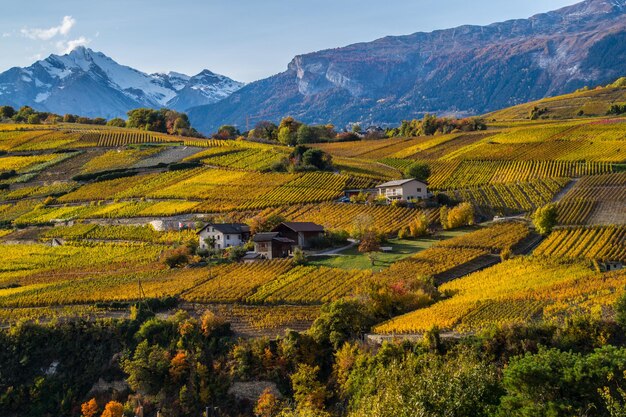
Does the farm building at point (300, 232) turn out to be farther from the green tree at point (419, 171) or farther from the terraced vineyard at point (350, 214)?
the green tree at point (419, 171)

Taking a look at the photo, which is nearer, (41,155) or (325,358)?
(325,358)

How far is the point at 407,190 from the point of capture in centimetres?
7900

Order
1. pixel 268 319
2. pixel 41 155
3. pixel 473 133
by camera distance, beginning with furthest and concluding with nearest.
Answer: pixel 473 133 < pixel 41 155 < pixel 268 319

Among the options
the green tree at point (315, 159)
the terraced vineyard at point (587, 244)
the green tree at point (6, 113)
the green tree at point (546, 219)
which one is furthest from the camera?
the green tree at point (6, 113)

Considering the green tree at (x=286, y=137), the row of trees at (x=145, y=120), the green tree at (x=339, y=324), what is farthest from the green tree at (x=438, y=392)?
the row of trees at (x=145, y=120)

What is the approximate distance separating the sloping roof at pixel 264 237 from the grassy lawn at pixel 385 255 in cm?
443

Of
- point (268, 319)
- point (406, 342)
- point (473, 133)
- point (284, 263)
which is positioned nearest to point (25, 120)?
point (473, 133)

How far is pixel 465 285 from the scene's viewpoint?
49.8 meters

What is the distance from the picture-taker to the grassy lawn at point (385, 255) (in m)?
57.4

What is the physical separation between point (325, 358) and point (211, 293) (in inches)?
552

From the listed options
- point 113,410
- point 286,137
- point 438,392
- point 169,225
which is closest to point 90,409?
point 113,410

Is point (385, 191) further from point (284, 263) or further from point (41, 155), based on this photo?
point (41, 155)

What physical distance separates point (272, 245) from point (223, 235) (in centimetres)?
747

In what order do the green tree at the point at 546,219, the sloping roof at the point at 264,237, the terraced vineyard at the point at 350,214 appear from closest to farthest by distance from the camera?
the green tree at the point at 546,219, the sloping roof at the point at 264,237, the terraced vineyard at the point at 350,214
